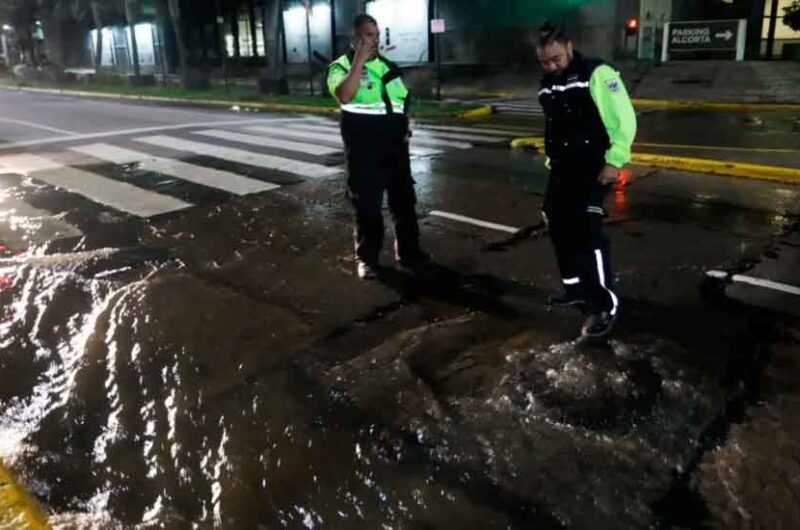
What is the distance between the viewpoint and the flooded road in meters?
2.75

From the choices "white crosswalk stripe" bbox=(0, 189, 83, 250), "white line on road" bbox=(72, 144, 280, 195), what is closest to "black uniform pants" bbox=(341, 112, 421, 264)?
"white crosswalk stripe" bbox=(0, 189, 83, 250)

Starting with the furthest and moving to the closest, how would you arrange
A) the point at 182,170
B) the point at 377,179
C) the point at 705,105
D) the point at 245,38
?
the point at 245,38 → the point at 705,105 → the point at 182,170 → the point at 377,179

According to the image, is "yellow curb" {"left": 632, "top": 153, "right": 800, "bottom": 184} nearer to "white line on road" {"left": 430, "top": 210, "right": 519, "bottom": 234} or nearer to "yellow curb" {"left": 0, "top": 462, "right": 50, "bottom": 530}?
"white line on road" {"left": 430, "top": 210, "right": 519, "bottom": 234}

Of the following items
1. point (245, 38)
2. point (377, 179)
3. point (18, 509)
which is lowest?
point (18, 509)

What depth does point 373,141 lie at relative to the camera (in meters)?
5.01

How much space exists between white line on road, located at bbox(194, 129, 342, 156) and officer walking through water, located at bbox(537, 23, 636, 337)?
7.06 metres

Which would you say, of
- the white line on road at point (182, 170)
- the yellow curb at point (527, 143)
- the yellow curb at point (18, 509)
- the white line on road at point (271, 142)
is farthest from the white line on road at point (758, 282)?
the white line on road at point (271, 142)

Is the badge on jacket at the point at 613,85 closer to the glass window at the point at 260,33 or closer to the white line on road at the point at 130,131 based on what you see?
the white line on road at the point at 130,131

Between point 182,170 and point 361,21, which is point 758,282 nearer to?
point 361,21

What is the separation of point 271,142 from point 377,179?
23.7 feet

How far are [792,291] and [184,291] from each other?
438 cm

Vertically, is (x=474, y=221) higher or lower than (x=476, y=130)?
lower

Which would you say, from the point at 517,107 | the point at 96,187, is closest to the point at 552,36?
the point at 96,187

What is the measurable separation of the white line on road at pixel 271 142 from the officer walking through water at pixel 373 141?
18.2 feet
